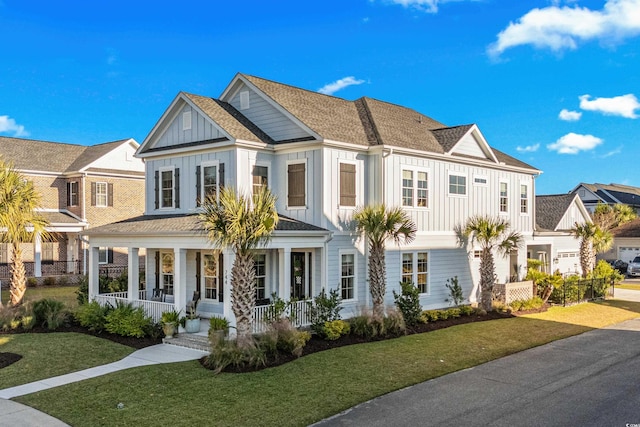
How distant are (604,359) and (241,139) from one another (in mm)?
12769

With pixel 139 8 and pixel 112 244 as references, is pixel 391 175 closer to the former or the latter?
pixel 112 244

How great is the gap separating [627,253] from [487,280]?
33190mm

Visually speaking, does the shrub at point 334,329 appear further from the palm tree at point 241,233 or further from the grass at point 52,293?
the grass at point 52,293

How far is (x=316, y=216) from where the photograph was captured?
62.0 feet

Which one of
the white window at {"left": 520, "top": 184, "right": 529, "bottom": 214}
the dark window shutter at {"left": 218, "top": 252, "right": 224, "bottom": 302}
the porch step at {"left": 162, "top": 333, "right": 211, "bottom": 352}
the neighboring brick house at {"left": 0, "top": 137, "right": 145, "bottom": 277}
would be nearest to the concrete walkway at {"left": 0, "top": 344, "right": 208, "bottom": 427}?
the porch step at {"left": 162, "top": 333, "right": 211, "bottom": 352}

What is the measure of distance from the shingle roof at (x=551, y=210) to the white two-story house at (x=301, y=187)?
1049cm

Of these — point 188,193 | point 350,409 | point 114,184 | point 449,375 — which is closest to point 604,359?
point 449,375

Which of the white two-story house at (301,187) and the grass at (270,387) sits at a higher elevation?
the white two-story house at (301,187)

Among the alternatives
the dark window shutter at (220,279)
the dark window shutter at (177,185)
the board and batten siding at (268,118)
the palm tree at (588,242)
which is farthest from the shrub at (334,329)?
the palm tree at (588,242)

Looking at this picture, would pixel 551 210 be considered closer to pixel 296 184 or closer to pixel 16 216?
pixel 296 184

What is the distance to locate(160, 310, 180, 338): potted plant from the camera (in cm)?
1670

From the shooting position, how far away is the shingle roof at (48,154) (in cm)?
3550

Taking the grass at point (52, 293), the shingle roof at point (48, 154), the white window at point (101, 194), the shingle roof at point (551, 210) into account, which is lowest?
the grass at point (52, 293)

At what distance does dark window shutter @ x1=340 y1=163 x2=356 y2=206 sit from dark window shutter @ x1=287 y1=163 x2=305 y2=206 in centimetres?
135
